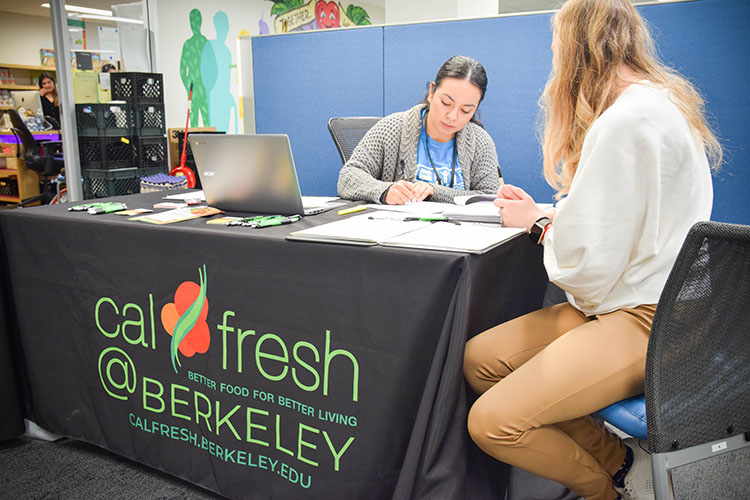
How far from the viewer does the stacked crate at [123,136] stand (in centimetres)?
411

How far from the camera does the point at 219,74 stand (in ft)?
22.3

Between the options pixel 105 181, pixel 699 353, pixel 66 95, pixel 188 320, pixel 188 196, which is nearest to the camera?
pixel 699 353

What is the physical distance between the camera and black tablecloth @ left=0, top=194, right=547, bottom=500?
1.16 m

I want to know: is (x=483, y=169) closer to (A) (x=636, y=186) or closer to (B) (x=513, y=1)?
(A) (x=636, y=186)

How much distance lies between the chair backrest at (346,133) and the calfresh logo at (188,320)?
1257 mm

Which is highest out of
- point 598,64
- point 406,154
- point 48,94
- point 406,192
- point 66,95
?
point 48,94

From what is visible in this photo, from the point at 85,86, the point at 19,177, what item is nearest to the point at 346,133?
the point at 85,86

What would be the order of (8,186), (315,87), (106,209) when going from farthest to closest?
(8,186)
(315,87)
(106,209)

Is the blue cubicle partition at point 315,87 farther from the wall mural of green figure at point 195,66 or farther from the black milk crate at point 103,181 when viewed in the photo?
the wall mural of green figure at point 195,66

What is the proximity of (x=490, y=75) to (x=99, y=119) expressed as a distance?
276 cm

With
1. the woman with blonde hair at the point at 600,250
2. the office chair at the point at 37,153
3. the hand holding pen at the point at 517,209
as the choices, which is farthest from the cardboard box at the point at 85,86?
the woman with blonde hair at the point at 600,250

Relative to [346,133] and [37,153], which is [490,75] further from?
[37,153]

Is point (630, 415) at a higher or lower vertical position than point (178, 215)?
lower

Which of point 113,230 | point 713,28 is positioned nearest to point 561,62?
point 113,230
